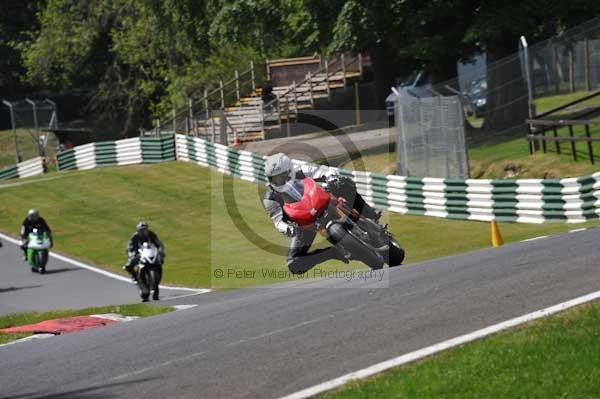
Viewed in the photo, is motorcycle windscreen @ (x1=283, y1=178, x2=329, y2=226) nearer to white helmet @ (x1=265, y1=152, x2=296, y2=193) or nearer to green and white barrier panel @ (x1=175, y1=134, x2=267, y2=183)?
white helmet @ (x1=265, y1=152, x2=296, y2=193)

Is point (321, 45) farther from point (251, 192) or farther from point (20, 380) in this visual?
point (20, 380)

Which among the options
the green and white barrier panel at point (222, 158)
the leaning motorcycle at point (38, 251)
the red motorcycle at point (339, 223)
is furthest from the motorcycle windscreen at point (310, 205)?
the green and white barrier panel at point (222, 158)

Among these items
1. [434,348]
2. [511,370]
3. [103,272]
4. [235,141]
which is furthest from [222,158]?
[511,370]

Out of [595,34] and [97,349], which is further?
[595,34]

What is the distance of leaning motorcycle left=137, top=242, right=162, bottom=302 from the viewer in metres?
18.9

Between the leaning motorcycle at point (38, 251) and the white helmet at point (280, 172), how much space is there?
12808mm

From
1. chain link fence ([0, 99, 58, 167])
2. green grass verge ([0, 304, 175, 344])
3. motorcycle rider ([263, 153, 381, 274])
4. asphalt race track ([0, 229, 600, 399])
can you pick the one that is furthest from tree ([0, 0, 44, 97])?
asphalt race track ([0, 229, 600, 399])

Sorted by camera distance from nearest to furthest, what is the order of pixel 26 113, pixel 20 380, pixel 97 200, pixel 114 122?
pixel 20 380, pixel 97 200, pixel 26 113, pixel 114 122

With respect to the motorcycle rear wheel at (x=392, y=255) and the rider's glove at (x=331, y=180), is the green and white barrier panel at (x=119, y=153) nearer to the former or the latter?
the motorcycle rear wheel at (x=392, y=255)

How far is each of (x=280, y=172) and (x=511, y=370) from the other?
620 cm

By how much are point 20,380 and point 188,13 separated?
29345 millimetres

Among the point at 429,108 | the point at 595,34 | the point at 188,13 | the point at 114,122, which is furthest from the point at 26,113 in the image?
the point at 595,34

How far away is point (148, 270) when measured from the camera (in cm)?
1897

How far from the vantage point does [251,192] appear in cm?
3117
